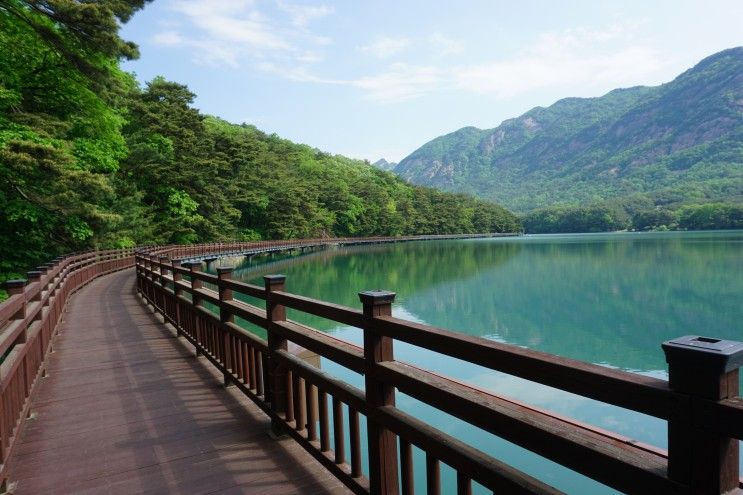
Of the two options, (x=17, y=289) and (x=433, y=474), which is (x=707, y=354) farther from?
(x=17, y=289)

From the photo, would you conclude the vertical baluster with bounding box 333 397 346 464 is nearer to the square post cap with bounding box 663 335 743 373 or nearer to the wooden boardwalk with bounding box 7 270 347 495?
the wooden boardwalk with bounding box 7 270 347 495

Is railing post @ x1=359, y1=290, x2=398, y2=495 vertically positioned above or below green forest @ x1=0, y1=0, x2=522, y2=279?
below

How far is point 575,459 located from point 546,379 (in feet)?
0.84

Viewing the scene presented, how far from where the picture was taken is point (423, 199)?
352ft

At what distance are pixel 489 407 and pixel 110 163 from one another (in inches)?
894

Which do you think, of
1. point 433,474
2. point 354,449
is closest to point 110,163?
point 354,449

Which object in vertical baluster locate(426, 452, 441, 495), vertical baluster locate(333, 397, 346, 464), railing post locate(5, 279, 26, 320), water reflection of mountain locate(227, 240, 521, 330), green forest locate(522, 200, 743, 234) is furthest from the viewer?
green forest locate(522, 200, 743, 234)

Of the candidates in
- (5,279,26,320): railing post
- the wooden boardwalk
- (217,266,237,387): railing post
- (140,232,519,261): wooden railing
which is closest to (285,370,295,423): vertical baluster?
the wooden boardwalk

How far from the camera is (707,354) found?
1.30 metres

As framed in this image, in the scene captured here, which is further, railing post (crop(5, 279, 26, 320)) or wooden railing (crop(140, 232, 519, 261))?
wooden railing (crop(140, 232, 519, 261))

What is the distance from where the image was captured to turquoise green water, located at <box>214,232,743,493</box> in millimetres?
9273

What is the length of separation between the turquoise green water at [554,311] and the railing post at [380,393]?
15.2 ft

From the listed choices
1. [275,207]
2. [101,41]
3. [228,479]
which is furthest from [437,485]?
[275,207]

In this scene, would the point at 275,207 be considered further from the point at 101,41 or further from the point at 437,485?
the point at 437,485
